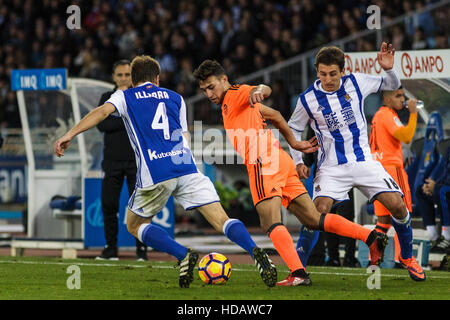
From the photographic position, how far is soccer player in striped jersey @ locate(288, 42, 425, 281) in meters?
6.87

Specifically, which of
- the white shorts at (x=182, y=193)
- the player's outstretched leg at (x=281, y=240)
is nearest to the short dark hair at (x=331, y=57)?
the player's outstretched leg at (x=281, y=240)

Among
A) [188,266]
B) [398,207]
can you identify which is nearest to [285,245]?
[188,266]

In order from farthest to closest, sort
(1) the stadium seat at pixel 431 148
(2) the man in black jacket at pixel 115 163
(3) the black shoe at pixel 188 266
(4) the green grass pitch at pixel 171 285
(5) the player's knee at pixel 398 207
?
(1) the stadium seat at pixel 431 148
(2) the man in black jacket at pixel 115 163
(5) the player's knee at pixel 398 207
(3) the black shoe at pixel 188 266
(4) the green grass pitch at pixel 171 285

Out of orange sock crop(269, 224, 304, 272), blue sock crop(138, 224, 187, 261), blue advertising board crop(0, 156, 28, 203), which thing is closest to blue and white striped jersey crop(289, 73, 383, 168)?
orange sock crop(269, 224, 304, 272)

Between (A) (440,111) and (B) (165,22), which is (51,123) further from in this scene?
(B) (165,22)

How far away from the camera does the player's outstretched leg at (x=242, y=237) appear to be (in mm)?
6023

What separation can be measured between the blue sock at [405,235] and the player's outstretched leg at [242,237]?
1.37 meters

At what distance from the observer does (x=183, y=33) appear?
18.9 m

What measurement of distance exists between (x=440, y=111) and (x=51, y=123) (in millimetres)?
5257

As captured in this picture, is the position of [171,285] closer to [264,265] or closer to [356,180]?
[264,265]

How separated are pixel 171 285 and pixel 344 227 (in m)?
1.41

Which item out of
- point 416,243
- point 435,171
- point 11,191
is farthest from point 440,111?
point 11,191

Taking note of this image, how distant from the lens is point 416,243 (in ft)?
29.9

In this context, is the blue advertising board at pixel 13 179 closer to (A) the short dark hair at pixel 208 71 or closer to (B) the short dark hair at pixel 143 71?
(B) the short dark hair at pixel 143 71
